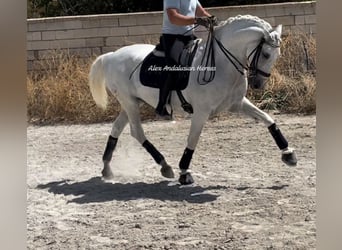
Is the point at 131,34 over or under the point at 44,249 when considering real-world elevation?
over

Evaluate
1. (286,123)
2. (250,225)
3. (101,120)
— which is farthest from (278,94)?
(101,120)

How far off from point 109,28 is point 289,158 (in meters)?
0.74

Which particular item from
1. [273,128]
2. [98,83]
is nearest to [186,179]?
[273,128]

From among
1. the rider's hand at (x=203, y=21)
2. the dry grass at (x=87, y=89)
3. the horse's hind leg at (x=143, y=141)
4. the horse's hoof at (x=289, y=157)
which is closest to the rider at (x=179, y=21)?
the rider's hand at (x=203, y=21)

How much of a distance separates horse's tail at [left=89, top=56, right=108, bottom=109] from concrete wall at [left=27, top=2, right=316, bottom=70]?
46mm

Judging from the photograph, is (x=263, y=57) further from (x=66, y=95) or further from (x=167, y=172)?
(x=66, y=95)

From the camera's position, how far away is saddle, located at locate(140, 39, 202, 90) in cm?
228

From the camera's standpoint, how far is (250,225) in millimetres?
2211

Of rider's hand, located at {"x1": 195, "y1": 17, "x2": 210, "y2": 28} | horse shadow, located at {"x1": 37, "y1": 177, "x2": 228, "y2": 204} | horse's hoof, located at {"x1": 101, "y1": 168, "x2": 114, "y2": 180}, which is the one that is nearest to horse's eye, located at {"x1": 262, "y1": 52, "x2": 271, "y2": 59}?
rider's hand, located at {"x1": 195, "y1": 17, "x2": 210, "y2": 28}

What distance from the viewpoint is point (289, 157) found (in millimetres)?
2312

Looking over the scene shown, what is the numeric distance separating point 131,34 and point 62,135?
0.42m

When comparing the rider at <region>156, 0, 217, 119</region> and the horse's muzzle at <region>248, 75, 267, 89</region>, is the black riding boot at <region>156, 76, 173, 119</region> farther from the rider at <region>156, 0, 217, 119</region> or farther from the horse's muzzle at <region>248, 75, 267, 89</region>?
the horse's muzzle at <region>248, 75, 267, 89</region>
